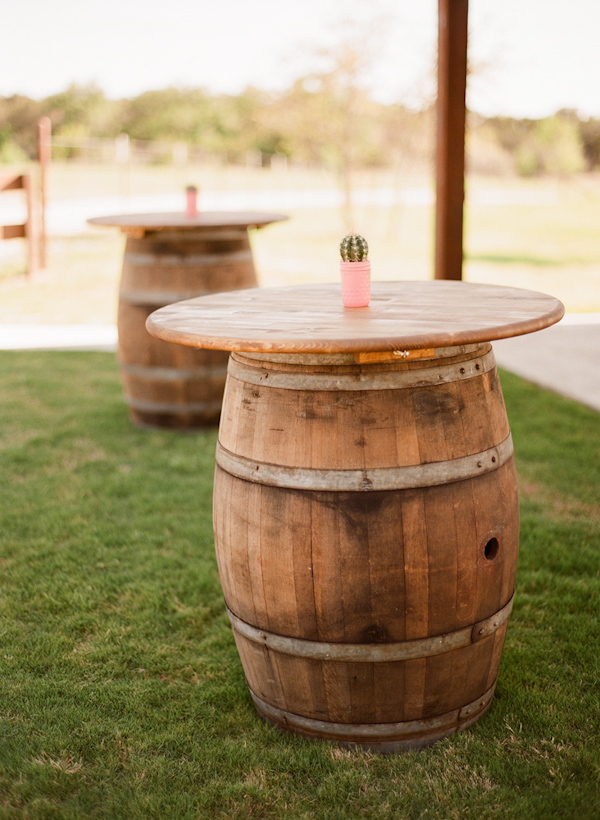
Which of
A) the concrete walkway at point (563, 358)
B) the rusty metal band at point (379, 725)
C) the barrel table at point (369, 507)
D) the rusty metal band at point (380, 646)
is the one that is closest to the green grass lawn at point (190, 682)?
the rusty metal band at point (379, 725)

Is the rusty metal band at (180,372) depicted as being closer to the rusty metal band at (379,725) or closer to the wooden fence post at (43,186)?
the rusty metal band at (379,725)

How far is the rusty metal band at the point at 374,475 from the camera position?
1922 mm

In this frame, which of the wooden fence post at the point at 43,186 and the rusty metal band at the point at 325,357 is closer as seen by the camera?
the rusty metal band at the point at 325,357

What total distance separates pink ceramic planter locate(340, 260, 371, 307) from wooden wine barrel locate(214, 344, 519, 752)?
41 centimetres

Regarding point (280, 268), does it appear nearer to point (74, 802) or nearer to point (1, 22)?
point (74, 802)

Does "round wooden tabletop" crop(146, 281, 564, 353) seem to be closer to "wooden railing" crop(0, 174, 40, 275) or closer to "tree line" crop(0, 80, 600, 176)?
"wooden railing" crop(0, 174, 40, 275)

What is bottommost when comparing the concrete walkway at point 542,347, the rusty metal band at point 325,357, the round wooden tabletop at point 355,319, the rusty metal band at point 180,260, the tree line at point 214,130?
the concrete walkway at point 542,347

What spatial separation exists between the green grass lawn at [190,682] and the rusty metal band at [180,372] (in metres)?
Result: 0.63

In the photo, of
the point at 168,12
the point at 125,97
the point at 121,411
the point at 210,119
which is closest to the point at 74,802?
the point at 121,411

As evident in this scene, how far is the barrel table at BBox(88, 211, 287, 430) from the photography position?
4.68 metres

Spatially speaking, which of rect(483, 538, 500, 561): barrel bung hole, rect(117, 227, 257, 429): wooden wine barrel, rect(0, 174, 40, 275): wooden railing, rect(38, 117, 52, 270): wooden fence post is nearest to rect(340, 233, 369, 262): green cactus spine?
rect(483, 538, 500, 561): barrel bung hole

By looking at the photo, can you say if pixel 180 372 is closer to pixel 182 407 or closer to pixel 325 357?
pixel 182 407

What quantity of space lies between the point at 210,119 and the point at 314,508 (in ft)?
164

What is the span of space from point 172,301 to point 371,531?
9.88 ft
